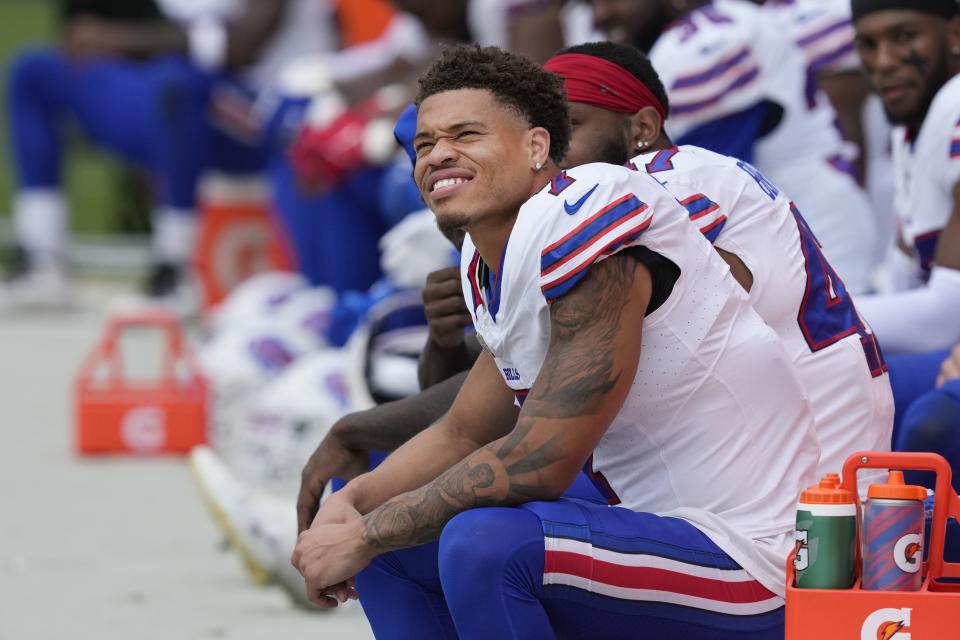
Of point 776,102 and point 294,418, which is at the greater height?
point 776,102

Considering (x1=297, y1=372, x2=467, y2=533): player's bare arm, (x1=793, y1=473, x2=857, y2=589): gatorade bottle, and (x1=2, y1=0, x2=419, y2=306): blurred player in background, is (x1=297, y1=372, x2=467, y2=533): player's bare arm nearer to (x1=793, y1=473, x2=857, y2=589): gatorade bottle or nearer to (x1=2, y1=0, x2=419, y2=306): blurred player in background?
(x1=793, y1=473, x2=857, y2=589): gatorade bottle

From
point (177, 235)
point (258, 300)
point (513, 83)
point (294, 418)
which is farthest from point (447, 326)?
point (177, 235)

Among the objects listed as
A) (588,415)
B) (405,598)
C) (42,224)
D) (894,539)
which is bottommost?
(42,224)

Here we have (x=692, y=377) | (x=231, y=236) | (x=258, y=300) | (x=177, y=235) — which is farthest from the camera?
(x=177, y=235)

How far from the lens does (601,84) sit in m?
3.03

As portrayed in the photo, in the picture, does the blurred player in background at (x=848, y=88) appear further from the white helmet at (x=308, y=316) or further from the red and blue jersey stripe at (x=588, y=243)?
the red and blue jersey stripe at (x=588, y=243)

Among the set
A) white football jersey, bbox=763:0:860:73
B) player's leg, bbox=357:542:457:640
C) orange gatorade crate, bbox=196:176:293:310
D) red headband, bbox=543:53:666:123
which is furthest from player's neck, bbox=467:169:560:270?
orange gatorade crate, bbox=196:176:293:310

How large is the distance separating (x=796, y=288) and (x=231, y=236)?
7228 millimetres

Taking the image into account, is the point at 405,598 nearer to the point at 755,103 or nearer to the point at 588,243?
the point at 588,243

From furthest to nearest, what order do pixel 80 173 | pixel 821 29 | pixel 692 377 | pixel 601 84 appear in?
pixel 80 173
pixel 821 29
pixel 601 84
pixel 692 377

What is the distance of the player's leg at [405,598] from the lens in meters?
2.85

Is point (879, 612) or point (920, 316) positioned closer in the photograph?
point (879, 612)

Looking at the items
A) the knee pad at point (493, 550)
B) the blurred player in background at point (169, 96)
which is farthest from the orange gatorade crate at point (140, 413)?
the knee pad at point (493, 550)

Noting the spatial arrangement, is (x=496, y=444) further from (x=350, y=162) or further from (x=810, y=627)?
(x=350, y=162)
